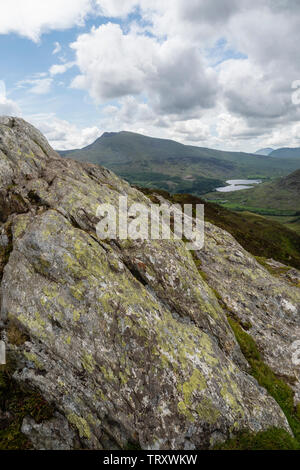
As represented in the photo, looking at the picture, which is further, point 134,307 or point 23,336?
point 134,307

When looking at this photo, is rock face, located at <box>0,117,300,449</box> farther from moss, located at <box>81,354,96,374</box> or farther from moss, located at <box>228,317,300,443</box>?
moss, located at <box>228,317,300,443</box>

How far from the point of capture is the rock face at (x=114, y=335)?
40.4 ft

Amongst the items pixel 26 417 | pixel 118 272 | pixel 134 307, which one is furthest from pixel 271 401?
pixel 26 417

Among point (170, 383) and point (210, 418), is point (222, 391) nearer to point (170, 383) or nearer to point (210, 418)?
point (210, 418)

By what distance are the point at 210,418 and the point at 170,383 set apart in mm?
2794

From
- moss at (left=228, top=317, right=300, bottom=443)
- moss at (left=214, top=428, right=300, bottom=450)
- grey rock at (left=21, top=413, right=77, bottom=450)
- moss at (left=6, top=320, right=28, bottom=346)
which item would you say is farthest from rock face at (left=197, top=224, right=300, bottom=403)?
moss at (left=6, top=320, right=28, bottom=346)

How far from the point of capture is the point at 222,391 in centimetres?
1410

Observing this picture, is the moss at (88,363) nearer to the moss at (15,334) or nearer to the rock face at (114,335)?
the rock face at (114,335)

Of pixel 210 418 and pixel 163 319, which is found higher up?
pixel 163 319

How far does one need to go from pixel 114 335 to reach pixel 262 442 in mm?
10167

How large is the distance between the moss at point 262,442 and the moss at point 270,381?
1389 mm
